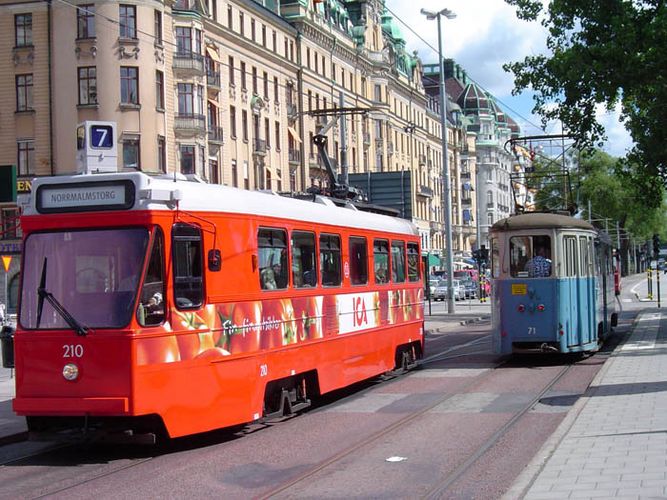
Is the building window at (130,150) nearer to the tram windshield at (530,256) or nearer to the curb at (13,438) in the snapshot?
the tram windshield at (530,256)

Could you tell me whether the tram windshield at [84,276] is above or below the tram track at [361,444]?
above

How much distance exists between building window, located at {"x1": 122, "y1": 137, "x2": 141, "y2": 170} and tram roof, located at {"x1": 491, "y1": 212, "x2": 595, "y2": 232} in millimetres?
30308

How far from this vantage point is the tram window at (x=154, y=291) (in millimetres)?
10359

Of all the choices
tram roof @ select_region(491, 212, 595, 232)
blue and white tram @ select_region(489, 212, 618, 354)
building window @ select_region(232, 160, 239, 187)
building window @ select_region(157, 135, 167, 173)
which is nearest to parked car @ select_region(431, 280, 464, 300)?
building window @ select_region(232, 160, 239, 187)

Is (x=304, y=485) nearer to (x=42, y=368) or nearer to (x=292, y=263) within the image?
(x=42, y=368)

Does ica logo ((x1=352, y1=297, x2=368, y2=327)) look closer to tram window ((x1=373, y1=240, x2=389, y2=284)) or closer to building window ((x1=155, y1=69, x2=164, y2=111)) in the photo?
tram window ((x1=373, y1=240, x2=389, y2=284))

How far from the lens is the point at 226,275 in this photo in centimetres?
1143

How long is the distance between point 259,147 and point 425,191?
36563mm

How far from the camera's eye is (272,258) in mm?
12625

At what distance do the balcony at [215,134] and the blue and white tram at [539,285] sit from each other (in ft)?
112

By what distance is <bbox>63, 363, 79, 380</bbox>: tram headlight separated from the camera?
10.3 m

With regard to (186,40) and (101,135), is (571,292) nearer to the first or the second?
(101,135)

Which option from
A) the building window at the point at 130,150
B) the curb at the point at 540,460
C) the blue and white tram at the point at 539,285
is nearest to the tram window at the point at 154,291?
the curb at the point at 540,460

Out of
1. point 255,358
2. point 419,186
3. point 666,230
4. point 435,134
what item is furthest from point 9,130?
point 666,230
